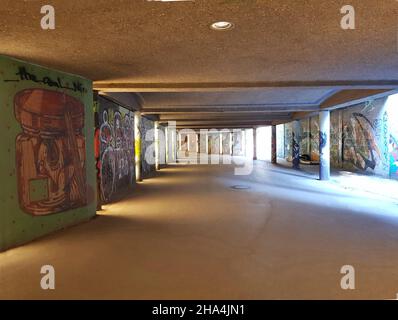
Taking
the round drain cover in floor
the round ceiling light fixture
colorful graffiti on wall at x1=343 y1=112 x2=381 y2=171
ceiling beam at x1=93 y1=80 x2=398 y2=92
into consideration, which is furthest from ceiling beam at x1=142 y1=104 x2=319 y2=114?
the round ceiling light fixture

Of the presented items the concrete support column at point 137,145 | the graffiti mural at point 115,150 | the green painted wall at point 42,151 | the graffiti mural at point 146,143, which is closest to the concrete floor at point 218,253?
the green painted wall at point 42,151

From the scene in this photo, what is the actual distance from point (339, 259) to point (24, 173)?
5367 mm

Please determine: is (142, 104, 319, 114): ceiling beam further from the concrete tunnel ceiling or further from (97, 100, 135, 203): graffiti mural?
the concrete tunnel ceiling

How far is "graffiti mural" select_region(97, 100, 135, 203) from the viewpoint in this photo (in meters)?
8.32

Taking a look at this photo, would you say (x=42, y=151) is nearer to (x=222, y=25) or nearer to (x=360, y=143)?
(x=222, y=25)

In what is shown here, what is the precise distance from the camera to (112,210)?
297 inches

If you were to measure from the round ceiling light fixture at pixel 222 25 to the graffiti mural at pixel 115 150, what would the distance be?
4.97 metres

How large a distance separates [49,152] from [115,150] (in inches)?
155

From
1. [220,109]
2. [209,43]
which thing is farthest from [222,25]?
[220,109]

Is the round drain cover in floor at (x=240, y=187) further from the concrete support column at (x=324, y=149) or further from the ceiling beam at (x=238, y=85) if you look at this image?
the ceiling beam at (x=238, y=85)

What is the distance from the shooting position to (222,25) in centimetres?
366

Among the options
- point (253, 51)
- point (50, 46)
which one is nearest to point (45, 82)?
point (50, 46)

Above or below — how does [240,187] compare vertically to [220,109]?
below

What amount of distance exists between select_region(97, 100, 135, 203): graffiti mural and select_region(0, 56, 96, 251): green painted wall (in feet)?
3.87
